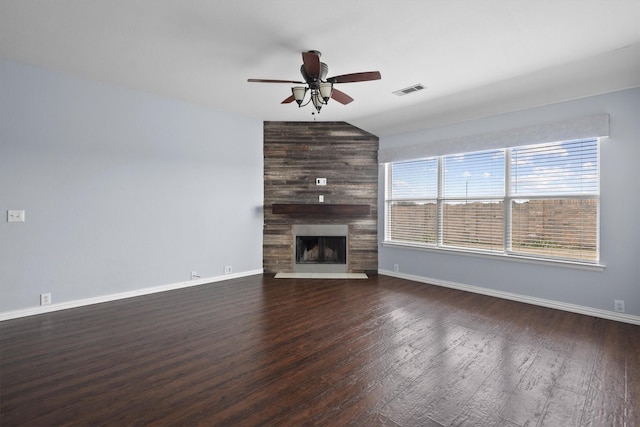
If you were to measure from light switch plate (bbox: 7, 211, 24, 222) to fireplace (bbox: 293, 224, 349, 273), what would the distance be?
3.58 metres

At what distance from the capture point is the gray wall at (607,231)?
320 centimetres

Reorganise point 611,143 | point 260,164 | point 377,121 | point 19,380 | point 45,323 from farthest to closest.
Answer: point 260,164 < point 377,121 < point 611,143 < point 45,323 < point 19,380

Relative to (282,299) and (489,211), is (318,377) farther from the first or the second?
(489,211)

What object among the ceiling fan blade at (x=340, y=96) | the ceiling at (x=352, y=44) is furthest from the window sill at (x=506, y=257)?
the ceiling fan blade at (x=340, y=96)

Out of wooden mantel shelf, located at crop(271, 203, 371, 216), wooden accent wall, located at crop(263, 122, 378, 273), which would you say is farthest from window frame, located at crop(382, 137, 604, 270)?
wooden mantel shelf, located at crop(271, 203, 371, 216)

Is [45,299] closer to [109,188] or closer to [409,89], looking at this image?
[109,188]

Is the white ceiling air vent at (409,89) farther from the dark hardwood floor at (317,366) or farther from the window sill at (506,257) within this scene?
the dark hardwood floor at (317,366)

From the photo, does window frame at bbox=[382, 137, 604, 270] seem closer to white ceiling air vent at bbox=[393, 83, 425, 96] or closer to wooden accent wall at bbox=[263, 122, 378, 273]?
wooden accent wall at bbox=[263, 122, 378, 273]

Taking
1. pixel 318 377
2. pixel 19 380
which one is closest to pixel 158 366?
pixel 19 380

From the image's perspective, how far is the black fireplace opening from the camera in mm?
5551

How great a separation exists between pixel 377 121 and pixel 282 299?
3.26 meters

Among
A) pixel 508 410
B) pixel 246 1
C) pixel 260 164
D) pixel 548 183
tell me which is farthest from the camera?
pixel 260 164

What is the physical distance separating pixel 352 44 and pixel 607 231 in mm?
3446

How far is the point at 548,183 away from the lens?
12.4 feet
